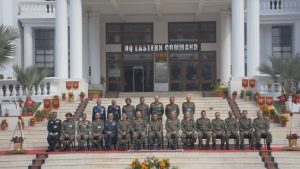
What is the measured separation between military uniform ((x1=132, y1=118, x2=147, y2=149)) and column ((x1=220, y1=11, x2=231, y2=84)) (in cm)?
1713

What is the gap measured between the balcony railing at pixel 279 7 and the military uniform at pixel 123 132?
61.1 feet

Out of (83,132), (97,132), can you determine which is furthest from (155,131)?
(83,132)

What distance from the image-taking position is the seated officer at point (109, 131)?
2184 cm

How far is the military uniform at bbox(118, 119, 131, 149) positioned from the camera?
21734 millimetres

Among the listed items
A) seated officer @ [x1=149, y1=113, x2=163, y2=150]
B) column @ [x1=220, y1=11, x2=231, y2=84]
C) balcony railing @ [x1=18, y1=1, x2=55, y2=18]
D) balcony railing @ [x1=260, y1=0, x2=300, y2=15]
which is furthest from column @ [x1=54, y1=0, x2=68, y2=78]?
balcony railing @ [x1=260, y1=0, x2=300, y2=15]

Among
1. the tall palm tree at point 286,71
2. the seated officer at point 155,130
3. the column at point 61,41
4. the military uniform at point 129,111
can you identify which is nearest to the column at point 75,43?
the column at point 61,41

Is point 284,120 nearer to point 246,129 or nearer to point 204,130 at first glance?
point 246,129

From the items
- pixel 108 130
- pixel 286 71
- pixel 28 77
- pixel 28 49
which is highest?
pixel 28 49

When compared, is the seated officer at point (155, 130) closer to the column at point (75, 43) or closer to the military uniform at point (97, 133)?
the military uniform at point (97, 133)

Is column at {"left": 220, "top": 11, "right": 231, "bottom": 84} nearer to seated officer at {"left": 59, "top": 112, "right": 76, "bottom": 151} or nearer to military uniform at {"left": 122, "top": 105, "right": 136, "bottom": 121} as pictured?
military uniform at {"left": 122, "top": 105, "right": 136, "bottom": 121}

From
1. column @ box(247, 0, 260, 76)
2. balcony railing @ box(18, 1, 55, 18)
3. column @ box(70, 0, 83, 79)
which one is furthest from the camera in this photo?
balcony railing @ box(18, 1, 55, 18)

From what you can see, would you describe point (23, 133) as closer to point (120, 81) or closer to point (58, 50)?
point (58, 50)

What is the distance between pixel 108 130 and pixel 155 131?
155 cm

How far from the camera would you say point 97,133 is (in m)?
21.9
